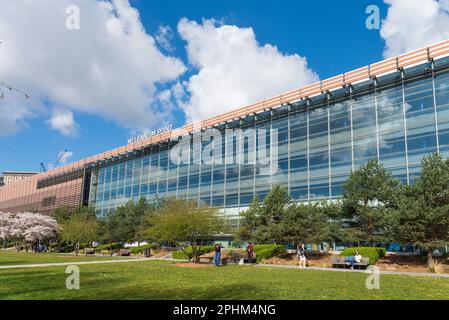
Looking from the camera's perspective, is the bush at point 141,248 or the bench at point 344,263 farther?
the bush at point 141,248

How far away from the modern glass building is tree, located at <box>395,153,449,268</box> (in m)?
14.9

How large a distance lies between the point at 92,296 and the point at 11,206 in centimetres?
11954

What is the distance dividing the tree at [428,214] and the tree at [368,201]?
568 centimetres

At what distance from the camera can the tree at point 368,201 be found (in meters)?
31.5

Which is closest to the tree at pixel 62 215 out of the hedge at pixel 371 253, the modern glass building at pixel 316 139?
the modern glass building at pixel 316 139

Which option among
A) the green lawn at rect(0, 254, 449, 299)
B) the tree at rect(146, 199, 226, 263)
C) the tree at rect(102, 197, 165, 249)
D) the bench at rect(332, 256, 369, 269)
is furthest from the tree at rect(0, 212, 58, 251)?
the green lawn at rect(0, 254, 449, 299)

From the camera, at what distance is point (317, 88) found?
48531 mm

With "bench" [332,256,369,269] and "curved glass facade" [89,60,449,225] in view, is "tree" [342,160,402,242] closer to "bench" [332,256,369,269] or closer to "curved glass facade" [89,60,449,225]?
"bench" [332,256,369,269]

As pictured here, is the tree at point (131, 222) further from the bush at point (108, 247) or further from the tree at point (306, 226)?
the tree at point (306, 226)

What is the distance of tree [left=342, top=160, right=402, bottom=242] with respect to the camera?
103 feet

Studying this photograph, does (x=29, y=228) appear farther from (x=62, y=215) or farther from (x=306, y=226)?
(x=306, y=226)

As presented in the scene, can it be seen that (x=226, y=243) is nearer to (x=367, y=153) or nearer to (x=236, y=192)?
(x=236, y=192)

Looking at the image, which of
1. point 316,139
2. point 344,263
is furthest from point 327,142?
point 344,263
